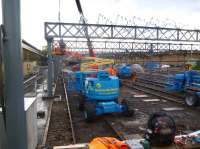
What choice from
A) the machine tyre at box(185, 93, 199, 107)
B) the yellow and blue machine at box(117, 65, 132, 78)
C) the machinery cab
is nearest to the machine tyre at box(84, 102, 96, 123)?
the machinery cab

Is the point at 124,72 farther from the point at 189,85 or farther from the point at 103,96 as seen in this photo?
the point at 103,96

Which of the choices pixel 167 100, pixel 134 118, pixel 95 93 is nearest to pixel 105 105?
pixel 95 93

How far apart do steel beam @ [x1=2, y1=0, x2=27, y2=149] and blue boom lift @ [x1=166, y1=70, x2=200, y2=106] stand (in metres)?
11.1

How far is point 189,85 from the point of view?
47.1 feet

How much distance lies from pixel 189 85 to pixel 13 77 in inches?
518

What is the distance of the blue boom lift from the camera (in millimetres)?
12516

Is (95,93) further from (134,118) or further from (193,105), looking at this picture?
(193,105)

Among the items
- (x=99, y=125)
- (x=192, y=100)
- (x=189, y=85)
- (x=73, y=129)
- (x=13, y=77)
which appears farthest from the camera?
(x=189, y=85)

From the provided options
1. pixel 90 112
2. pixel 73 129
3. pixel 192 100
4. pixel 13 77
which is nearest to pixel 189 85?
pixel 192 100

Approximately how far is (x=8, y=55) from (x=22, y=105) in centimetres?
61

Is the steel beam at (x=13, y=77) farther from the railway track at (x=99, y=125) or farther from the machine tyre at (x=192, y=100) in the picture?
the machine tyre at (x=192, y=100)

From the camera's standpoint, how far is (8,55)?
8.89 feet

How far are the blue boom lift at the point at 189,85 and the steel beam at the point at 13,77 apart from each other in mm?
11080

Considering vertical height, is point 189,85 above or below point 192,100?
above
